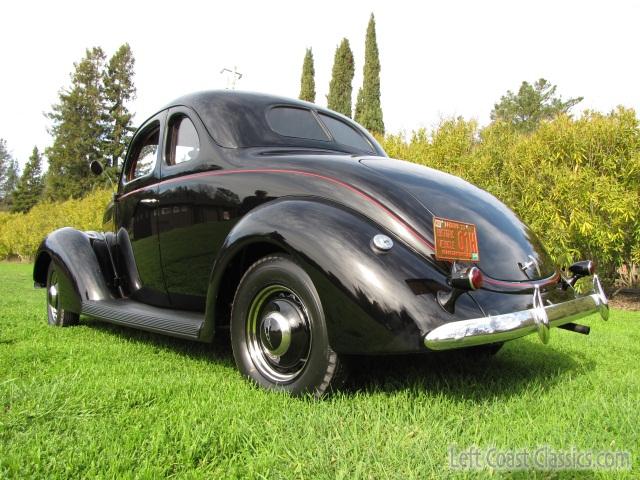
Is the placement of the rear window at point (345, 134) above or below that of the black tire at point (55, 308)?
above

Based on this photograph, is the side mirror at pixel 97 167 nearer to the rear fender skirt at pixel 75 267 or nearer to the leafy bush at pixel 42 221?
the rear fender skirt at pixel 75 267

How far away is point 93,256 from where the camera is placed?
4.26 metres

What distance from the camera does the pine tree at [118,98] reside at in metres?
46.3

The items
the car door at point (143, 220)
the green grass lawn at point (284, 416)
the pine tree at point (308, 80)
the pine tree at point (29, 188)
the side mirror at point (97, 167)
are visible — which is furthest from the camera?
the pine tree at point (29, 188)

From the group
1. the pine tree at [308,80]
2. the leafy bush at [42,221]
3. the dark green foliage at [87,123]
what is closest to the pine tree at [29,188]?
the dark green foliage at [87,123]

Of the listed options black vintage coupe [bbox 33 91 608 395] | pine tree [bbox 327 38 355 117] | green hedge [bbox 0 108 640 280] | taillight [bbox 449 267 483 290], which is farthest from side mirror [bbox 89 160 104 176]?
pine tree [bbox 327 38 355 117]

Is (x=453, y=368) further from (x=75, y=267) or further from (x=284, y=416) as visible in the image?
(x=75, y=267)

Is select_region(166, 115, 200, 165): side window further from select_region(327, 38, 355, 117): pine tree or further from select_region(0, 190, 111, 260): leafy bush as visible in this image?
select_region(327, 38, 355, 117): pine tree

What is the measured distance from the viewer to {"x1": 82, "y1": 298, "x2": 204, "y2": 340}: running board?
2980 mm

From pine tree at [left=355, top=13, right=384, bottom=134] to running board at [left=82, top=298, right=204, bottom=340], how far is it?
25.9m

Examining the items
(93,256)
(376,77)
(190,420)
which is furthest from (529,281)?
(376,77)

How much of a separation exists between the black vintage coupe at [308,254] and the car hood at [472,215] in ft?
0.03

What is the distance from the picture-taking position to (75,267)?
418cm

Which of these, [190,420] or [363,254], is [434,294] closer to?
[363,254]
